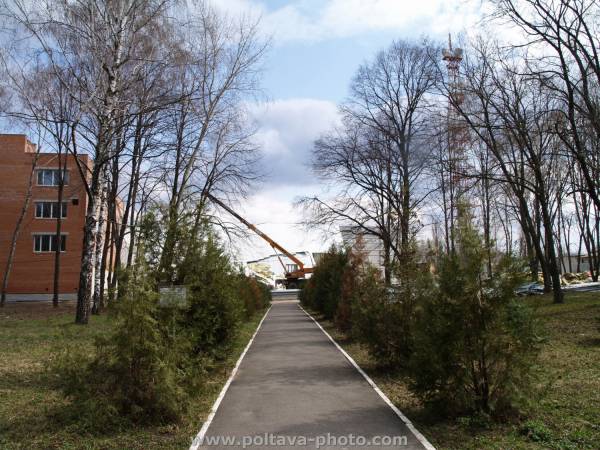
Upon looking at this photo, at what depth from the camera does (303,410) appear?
7.77 meters

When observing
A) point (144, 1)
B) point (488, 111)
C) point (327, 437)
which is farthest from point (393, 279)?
point (488, 111)

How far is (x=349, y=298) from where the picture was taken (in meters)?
18.1

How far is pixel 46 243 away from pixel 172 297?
4386 cm

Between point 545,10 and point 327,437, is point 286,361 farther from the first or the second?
point 545,10

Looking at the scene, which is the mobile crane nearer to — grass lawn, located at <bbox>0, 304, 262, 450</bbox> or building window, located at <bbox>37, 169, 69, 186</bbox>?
building window, located at <bbox>37, 169, 69, 186</bbox>

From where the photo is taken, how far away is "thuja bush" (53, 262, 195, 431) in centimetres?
672

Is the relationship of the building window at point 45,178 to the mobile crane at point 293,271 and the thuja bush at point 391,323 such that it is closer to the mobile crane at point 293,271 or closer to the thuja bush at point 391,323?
the mobile crane at point 293,271

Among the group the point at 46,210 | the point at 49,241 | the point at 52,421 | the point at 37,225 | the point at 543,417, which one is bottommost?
the point at 543,417

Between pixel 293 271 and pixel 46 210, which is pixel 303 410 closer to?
pixel 46 210

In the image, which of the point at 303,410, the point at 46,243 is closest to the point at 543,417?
the point at 303,410

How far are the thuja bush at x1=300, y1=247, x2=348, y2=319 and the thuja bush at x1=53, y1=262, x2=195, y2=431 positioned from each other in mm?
15122

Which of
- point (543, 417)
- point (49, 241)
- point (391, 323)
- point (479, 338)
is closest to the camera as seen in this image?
point (479, 338)

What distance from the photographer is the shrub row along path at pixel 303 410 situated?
20.7ft

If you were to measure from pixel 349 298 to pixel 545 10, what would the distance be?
37.6 feet
